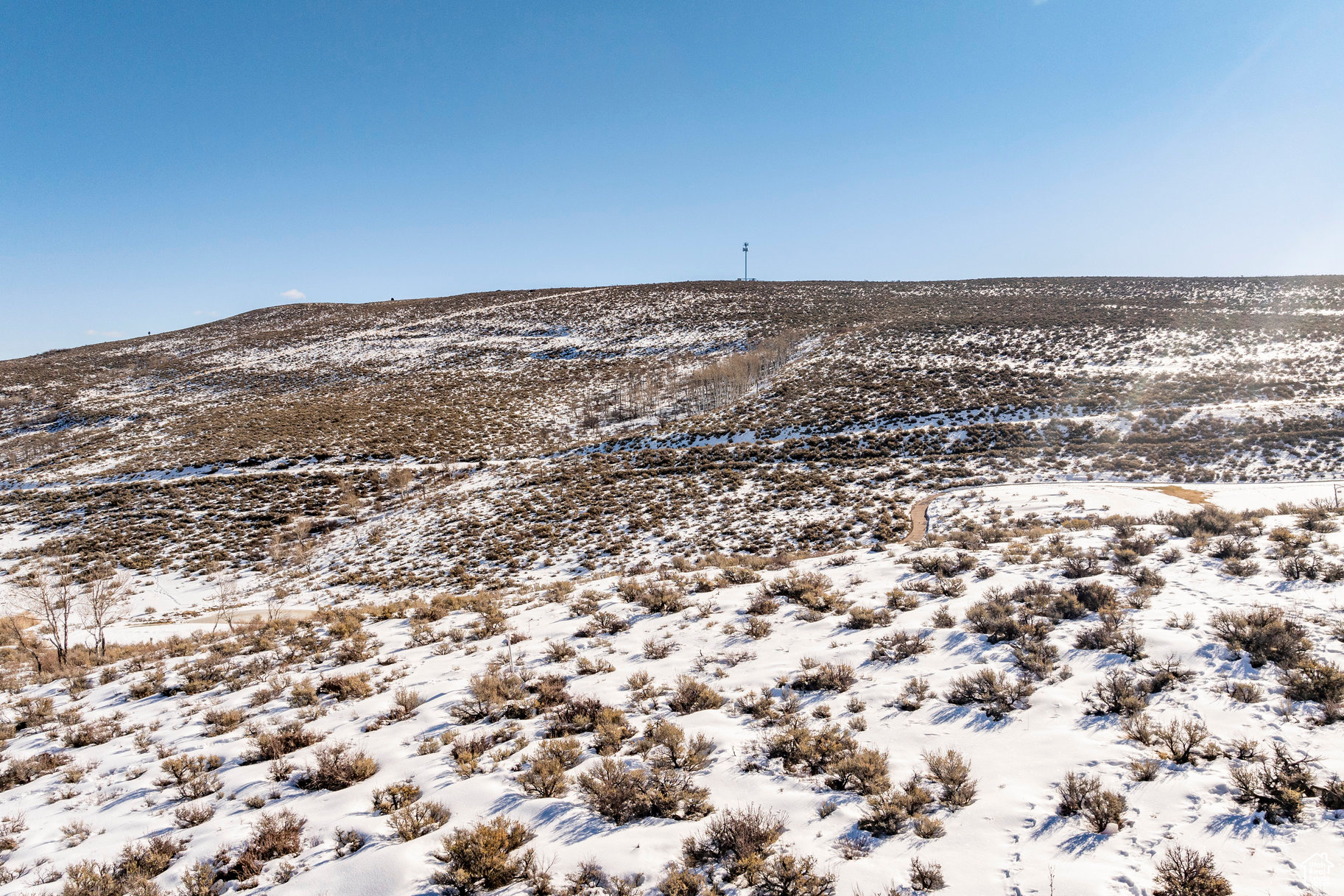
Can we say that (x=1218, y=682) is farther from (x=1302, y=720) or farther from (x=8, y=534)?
(x=8, y=534)

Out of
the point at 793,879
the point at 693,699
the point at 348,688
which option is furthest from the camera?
the point at 348,688

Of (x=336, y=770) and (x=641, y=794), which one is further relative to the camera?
(x=336, y=770)

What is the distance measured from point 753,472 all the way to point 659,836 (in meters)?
23.5

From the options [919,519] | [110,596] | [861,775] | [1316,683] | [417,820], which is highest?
[1316,683]

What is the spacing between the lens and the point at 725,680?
22.7 feet

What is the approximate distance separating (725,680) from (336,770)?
15.0 feet

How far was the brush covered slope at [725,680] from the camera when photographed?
4066 millimetres

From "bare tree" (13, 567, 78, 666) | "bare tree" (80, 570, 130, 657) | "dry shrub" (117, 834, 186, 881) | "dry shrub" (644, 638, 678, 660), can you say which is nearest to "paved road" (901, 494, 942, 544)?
"dry shrub" (644, 638, 678, 660)

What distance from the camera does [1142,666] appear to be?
19.6 feet

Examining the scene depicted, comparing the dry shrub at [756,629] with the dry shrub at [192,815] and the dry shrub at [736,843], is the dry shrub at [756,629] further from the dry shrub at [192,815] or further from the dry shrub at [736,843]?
the dry shrub at [192,815]

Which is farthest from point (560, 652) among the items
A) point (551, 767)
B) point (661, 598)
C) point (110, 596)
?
point (110, 596)

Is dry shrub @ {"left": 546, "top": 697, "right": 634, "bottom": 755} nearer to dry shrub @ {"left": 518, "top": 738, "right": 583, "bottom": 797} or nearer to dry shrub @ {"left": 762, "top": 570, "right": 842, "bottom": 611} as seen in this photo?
dry shrub @ {"left": 518, "top": 738, "right": 583, "bottom": 797}

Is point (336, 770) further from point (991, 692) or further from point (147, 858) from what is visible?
point (991, 692)

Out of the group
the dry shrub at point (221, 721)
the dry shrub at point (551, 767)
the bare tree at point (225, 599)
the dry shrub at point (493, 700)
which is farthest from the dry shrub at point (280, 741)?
the bare tree at point (225, 599)
